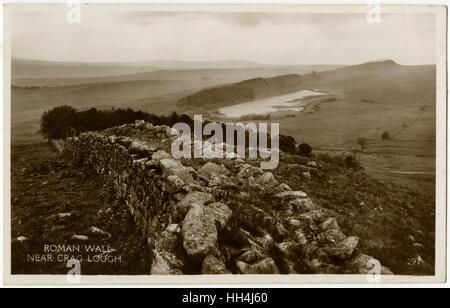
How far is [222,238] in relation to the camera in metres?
7.70

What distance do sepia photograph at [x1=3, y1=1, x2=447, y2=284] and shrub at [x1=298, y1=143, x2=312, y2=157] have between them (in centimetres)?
2

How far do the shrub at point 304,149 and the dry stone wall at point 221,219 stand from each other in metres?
0.79

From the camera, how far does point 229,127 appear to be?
888 centimetres

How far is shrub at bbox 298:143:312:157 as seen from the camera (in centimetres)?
876

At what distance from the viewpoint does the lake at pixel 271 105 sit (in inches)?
354

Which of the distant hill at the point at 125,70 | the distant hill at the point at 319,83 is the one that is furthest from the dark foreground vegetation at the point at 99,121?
the distant hill at the point at 125,70

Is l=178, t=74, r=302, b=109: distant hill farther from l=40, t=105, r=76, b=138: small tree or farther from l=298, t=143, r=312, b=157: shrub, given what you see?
l=40, t=105, r=76, b=138: small tree

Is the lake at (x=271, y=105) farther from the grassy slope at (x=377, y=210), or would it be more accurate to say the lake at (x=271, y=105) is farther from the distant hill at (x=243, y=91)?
the grassy slope at (x=377, y=210)

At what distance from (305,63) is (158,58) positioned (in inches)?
112

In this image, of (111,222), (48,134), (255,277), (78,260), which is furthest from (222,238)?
(48,134)

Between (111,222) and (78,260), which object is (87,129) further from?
(78,260)

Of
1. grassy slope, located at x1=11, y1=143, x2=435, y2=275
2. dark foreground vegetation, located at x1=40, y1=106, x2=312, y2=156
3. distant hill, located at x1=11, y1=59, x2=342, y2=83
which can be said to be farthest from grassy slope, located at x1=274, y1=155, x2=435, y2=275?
distant hill, located at x1=11, y1=59, x2=342, y2=83

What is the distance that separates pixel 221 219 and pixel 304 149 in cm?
221

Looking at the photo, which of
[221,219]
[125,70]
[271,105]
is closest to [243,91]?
[271,105]
